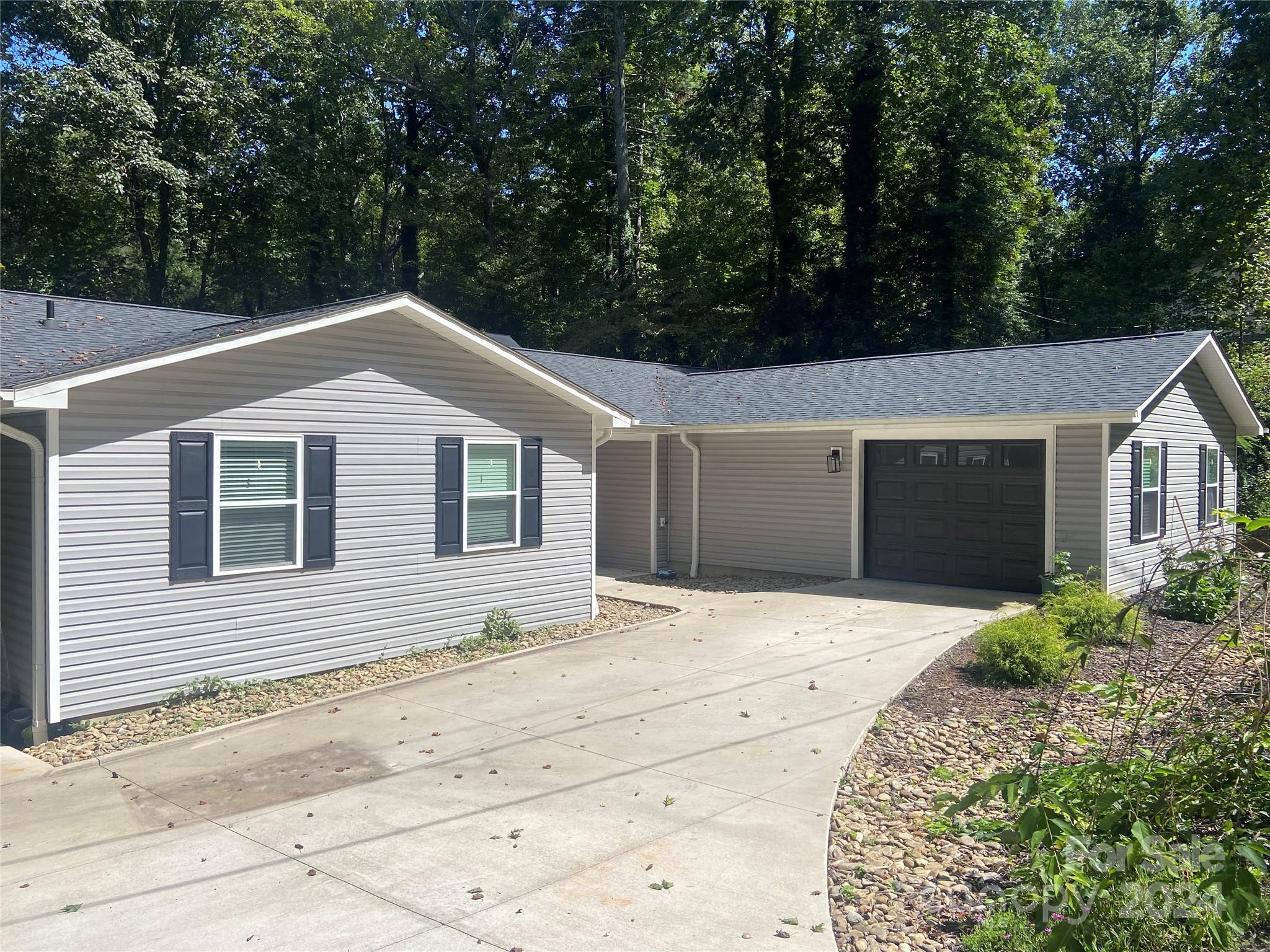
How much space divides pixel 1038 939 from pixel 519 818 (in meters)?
2.84

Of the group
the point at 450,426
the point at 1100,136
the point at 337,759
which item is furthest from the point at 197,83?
the point at 1100,136

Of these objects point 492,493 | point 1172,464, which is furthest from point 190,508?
point 1172,464

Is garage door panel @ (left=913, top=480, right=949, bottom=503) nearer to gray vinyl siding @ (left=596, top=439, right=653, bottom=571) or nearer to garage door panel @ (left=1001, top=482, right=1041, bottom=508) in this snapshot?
garage door panel @ (left=1001, top=482, right=1041, bottom=508)

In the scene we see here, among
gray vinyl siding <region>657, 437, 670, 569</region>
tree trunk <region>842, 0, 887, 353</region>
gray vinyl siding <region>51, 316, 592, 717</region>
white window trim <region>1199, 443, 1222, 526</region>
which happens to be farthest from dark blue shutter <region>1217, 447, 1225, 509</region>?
gray vinyl siding <region>51, 316, 592, 717</region>

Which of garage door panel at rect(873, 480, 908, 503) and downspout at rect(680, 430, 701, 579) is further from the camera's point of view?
downspout at rect(680, 430, 701, 579)

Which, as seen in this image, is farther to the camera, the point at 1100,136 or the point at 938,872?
the point at 1100,136

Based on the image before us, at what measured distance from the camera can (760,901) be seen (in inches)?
167

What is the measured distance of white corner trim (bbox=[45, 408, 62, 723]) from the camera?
691 centimetres

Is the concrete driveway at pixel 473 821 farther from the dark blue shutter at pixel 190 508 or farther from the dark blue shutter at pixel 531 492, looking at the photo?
the dark blue shutter at pixel 531 492

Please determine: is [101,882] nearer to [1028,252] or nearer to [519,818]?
[519,818]

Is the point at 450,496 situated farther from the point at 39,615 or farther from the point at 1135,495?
the point at 1135,495

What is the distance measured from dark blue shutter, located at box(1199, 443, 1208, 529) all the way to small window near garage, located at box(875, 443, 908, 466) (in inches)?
225

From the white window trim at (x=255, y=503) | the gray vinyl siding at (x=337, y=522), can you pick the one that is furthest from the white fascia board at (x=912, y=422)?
the white window trim at (x=255, y=503)

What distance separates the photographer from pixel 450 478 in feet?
32.4
